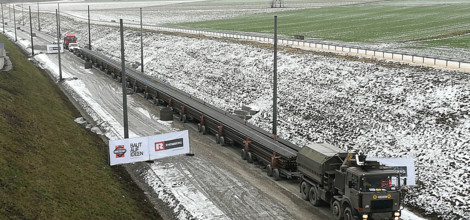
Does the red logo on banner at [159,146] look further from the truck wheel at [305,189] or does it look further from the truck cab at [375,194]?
the truck cab at [375,194]

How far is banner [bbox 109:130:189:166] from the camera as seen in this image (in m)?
27.8

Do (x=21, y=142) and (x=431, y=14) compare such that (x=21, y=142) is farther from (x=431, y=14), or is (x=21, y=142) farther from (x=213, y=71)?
(x=431, y=14)

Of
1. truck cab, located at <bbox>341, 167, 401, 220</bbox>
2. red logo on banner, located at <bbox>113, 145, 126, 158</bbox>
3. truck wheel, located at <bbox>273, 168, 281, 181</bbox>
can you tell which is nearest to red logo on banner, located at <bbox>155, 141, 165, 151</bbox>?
red logo on banner, located at <bbox>113, 145, 126, 158</bbox>

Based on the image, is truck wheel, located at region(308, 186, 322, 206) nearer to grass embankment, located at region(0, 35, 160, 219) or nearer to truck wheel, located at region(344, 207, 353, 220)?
truck wheel, located at region(344, 207, 353, 220)

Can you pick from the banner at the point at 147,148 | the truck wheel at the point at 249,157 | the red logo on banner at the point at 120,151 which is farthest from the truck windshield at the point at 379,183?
the red logo on banner at the point at 120,151

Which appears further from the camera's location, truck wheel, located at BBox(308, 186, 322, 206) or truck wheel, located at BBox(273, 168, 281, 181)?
truck wheel, located at BBox(273, 168, 281, 181)

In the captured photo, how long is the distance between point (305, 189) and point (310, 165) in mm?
1424

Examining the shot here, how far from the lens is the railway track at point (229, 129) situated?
2630 centimetres

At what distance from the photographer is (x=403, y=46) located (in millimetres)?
54219

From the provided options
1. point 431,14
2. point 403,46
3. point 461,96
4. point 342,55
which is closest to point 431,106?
point 461,96

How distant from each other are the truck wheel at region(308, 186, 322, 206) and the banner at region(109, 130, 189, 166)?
9.87 m

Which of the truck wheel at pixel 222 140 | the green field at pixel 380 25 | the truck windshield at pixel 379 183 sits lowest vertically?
the truck wheel at pixel 222 140

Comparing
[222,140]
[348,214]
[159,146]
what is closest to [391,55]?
[222,140]

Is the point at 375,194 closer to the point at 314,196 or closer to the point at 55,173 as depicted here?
the point at 314,196
